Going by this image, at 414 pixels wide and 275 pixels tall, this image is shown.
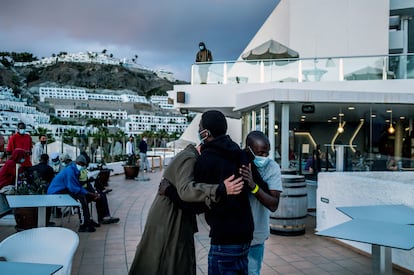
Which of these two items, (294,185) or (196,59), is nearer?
(294,185)

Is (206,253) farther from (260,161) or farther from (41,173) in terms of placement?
(41,173)

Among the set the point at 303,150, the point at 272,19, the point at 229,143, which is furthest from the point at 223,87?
the point at 229,143

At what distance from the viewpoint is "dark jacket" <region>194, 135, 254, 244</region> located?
228 centimetres

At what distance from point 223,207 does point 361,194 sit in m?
3.61

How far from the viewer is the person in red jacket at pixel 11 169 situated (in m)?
6.73

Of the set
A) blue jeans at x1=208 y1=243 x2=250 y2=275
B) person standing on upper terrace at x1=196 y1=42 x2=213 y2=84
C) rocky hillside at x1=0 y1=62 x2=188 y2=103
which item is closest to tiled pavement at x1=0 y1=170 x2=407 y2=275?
blue jeans at x1=208 y1=243 x2=250 y2=275

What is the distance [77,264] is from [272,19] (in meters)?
19.1

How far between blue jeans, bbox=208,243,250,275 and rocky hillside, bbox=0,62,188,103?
140 meters

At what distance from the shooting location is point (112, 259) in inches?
191

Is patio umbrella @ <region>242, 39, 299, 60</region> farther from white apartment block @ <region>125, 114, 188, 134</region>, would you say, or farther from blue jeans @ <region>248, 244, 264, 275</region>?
white apartment block @ <region>125, 114, 188, 134</region>

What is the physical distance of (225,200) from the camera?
2.24m

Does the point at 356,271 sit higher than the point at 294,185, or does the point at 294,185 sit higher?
the point at 294,185

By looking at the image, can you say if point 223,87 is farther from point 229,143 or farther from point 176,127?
point 176,127

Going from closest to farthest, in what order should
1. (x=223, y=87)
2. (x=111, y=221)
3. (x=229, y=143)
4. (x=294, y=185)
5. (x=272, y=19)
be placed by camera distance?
(x=229, y=143) → (x=294, y=185) → (x=111, y=221) → (x=223, y=87) → (x=272, y=19)
